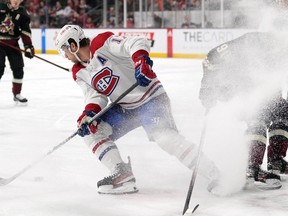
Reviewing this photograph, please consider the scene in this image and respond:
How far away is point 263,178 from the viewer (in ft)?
10.5

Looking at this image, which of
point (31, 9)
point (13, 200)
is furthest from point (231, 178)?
point (31, 9)

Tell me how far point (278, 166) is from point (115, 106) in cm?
87

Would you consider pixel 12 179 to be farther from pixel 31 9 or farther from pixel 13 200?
pixel 31 9

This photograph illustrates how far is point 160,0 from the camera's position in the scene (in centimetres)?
1416

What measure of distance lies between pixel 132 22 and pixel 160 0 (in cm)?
80

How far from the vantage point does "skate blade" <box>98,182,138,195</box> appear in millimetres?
3102

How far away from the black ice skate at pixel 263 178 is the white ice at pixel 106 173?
0.04 m

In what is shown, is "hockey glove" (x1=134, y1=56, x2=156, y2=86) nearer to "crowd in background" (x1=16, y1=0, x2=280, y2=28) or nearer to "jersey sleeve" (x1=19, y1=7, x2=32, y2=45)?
"jersey sleeve" (x1=19, y1=7, x2=32, y2=45)

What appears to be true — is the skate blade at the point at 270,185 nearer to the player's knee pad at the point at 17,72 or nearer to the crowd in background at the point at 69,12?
the player's knee pad at the point at 17,72

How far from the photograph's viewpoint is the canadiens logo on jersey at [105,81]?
10.4 feet

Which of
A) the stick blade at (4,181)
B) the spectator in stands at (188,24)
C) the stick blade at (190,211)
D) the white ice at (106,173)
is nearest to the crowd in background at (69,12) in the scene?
the spectator in stands at (188,24)

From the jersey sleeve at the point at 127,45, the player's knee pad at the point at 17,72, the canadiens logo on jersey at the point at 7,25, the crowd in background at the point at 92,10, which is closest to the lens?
the jersey sleeve at the point at 127,45

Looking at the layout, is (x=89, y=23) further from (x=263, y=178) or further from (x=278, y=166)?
(x=263, y=178)

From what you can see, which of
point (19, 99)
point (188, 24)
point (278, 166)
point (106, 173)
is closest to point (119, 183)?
point (106, 173)
